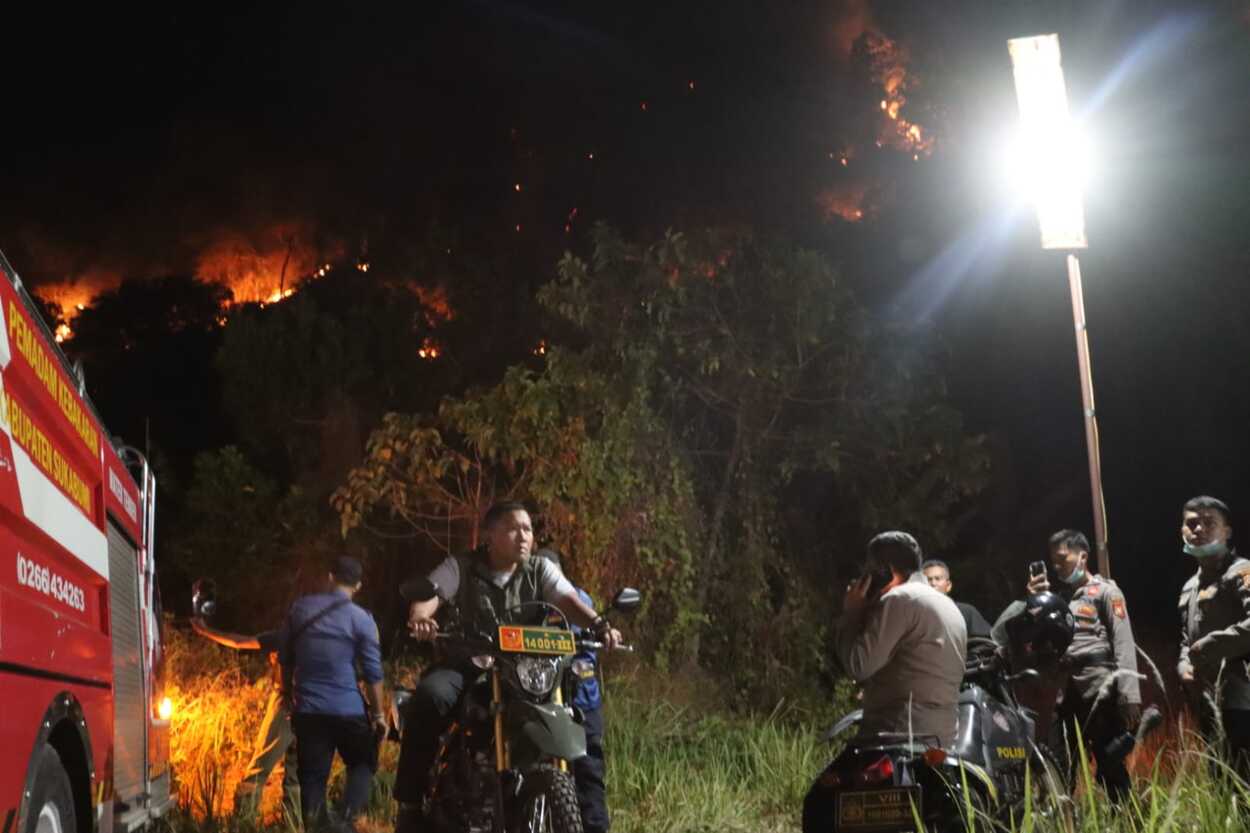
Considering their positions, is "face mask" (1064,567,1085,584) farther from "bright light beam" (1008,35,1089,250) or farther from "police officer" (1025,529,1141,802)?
"bright light beam" (1008,35,1089,250)

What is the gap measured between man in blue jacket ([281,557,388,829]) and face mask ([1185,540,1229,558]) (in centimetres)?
449

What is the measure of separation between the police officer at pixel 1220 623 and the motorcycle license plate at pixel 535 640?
3.30 metres

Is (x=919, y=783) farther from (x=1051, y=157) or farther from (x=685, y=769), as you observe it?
(x=1051, y=157)

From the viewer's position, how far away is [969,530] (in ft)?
62.0

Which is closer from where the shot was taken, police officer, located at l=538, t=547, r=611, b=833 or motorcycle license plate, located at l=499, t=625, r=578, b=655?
motorcycle license plate, located at l=499, t=625, r=578, b=655

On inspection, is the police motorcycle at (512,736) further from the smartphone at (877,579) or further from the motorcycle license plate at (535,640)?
the smartphone at (877,579)

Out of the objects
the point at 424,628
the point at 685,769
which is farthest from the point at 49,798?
the point at 685,769

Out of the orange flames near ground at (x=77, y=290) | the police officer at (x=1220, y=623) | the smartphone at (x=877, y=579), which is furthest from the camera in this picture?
the orange flames near ground at (x=77, y=290)

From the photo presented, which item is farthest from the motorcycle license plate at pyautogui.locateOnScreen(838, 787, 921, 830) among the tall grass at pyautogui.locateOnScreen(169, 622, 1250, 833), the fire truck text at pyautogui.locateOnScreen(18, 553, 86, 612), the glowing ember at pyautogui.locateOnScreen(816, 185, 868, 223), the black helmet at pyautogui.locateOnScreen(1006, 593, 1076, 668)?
the glowing ember at pyautogui.locateOnScreen(816, 185, 868, 223)

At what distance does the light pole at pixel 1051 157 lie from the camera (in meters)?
9.09

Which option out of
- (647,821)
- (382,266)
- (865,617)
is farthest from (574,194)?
(865,617)

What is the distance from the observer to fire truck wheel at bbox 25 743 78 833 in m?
3.84

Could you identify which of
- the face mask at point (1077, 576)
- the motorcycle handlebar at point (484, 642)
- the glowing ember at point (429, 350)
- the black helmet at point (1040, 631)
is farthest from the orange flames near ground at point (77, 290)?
the black helmet at point (1040, 631)

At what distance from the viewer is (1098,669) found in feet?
26.0
